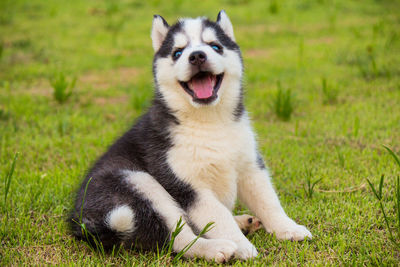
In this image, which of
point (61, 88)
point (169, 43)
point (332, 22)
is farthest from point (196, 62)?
point (332, 22)

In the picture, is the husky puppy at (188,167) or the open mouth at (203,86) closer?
the husky puppy at (188,167)

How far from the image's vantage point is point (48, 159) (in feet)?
15.8

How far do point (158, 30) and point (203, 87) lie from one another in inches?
27.7

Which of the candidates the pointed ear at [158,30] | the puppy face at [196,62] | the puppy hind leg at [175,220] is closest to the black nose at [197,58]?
the puppy face at [196,62]

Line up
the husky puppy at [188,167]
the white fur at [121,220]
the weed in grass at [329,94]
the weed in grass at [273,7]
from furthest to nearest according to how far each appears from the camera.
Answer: the weed in grass at [273,7] → the weed in grass at [329,94] → the husky puppy at [188,167] → the white fur at [121,220]

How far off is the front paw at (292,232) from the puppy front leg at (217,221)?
12.7 inches

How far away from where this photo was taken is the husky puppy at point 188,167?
115 inches

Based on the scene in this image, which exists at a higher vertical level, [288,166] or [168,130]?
[168,130]

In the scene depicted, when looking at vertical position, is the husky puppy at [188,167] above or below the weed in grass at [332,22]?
below

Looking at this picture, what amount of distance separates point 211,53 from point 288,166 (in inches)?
70.4

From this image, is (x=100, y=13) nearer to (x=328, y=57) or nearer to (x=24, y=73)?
(x=24, y=73)

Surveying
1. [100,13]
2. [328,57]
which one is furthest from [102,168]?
[100,13]

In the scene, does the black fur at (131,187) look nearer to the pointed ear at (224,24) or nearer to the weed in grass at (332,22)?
the pointed ear at (224,24)

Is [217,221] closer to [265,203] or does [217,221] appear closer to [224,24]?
[265,203]
